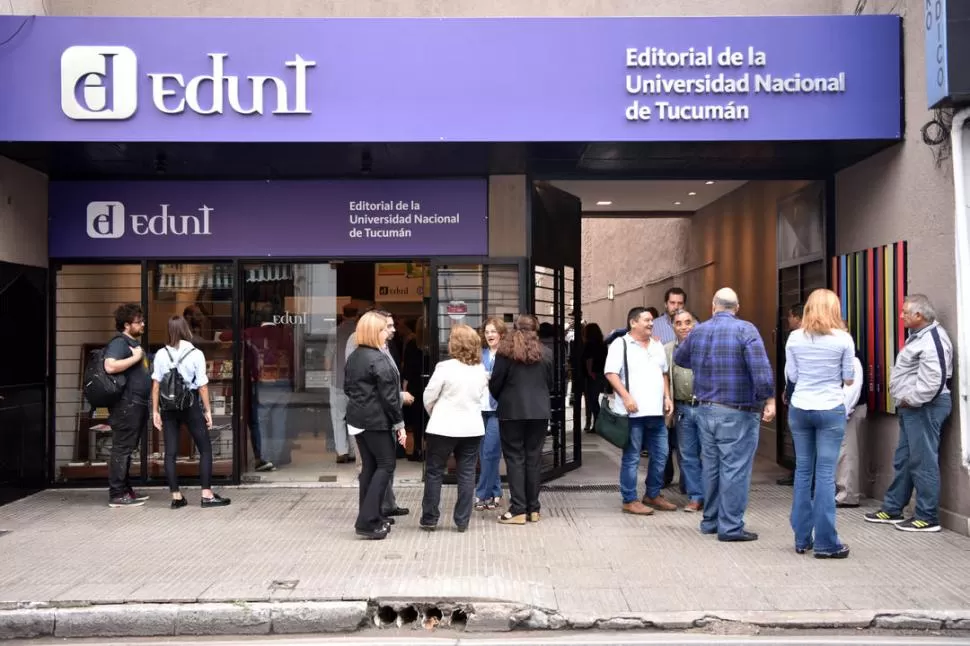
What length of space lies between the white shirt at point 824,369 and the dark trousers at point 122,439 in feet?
19.8

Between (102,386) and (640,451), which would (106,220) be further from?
(640,451)

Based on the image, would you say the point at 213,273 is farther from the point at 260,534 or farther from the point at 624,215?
the point at 624,215

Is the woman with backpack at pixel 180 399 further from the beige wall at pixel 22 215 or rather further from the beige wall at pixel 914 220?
the beige wall at pixel 914 220

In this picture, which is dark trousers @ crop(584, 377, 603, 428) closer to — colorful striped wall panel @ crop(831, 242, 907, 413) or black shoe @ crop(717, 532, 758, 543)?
colorful striped wall panel @ crop(831, 242, 907, 413)

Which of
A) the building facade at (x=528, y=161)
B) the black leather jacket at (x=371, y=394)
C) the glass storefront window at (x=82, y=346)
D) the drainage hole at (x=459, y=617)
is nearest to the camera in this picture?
the drainage hole at (x=459, y=617)

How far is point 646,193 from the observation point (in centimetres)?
1173

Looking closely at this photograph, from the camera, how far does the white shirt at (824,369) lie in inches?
261

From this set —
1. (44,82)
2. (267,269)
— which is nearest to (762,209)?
(267,269)

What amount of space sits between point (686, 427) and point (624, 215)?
230 inches

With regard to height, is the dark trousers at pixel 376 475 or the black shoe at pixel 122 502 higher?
the dark trousers at pixel 376 475

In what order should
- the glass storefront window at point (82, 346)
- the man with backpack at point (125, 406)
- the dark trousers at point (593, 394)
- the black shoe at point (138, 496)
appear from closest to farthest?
the man with backpack at point (125, 406) < the black shoe at point (138, 496) < the glass storefront window at point (82, 346) < the dark trousers at point (593, 394)

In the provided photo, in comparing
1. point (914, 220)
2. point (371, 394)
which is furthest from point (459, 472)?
point (914, 220)

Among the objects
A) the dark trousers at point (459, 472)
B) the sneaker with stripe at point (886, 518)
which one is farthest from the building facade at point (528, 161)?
the dark trousers at point (459, 472)

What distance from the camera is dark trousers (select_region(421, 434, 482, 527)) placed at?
25.2 feet
